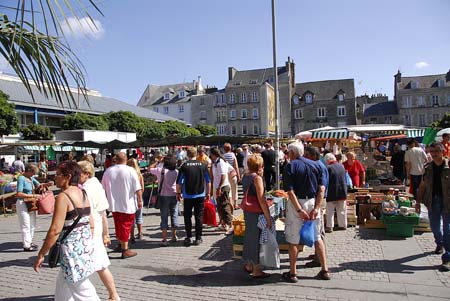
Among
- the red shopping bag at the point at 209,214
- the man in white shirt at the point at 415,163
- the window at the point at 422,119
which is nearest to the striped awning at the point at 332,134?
the man in white shirt at the point at 415,163

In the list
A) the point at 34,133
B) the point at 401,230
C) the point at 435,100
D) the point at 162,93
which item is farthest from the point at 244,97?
the point at 401,230

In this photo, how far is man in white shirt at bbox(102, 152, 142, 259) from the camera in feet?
19.5

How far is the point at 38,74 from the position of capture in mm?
1799

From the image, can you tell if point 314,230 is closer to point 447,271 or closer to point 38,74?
point 447,271

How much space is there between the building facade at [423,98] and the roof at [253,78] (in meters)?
20.5

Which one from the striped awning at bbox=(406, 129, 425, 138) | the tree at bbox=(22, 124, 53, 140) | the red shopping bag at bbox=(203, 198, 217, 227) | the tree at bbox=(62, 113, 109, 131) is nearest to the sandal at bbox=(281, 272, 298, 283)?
the red shopping bag at bbox=(203, 198, 217, 227)

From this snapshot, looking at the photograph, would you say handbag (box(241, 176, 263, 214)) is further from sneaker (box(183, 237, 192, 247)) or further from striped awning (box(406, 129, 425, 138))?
striped awning (box(406, 129, 425, 138))

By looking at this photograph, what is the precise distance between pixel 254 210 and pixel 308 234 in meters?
0.75

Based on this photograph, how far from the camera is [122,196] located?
19.5 ft

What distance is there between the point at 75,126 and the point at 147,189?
73.7 feet

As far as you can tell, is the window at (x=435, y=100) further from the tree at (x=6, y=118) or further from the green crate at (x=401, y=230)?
the green crate at (x=401, y=230)

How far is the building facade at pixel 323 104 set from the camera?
5934cm

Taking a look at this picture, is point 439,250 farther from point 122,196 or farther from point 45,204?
point 45,204

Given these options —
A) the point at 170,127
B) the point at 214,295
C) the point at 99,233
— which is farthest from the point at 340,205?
the point at 170,127
